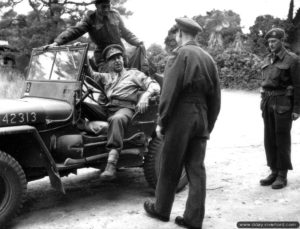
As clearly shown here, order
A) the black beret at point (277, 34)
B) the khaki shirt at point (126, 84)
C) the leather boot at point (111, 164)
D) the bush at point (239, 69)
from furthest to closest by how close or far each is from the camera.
Result: the bush at point (239, 69) → the black beret at point (277, 34) → the khaki shirt at point (126, 84) → the leather boot at point (111, 164)

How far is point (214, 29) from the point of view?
36.5 metres

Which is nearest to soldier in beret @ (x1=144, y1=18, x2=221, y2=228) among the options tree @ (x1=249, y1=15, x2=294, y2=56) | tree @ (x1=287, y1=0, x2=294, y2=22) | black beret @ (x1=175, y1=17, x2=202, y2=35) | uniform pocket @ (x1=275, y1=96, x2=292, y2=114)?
black beret @ (x1=175, y1=17, x2=202, y2=35)

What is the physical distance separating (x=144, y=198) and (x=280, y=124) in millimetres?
1939

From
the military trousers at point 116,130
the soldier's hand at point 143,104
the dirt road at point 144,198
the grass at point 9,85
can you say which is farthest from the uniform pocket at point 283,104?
the grass at point 9,85

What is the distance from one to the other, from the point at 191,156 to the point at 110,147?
98 cm

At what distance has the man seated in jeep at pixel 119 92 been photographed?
4629 millimetres

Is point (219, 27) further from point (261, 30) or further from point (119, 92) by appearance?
point (119, 92)

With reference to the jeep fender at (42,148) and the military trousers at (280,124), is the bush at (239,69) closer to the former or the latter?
the military trousers at (280,124)

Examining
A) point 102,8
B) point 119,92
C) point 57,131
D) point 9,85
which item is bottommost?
point 9,85

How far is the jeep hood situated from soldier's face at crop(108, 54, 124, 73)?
863 mm

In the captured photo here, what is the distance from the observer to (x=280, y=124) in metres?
5.41

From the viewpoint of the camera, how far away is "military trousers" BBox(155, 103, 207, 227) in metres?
3.98

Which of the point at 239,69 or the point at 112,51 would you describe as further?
the point at 239,69

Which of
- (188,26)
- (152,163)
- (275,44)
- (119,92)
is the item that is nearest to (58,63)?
(119,92)
